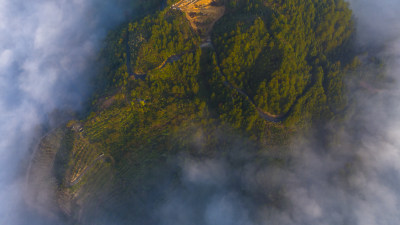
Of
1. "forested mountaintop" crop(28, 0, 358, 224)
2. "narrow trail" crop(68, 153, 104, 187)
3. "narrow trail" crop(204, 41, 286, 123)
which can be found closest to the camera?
"narrow trail" crop(68, 153, 104, 187)

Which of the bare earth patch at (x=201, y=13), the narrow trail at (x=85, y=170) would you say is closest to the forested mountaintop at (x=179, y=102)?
the narrow trail at (x=85, y=170)

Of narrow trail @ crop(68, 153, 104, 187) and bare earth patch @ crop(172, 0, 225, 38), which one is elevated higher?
bare earth patch @ crop(172, 0, 225, 38)

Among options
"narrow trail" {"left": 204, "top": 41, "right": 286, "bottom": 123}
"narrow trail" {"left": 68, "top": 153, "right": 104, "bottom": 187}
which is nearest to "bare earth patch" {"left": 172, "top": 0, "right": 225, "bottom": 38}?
"narrow trail" {"left": 204, "top": 41, "right": 286, "bottom": 123}

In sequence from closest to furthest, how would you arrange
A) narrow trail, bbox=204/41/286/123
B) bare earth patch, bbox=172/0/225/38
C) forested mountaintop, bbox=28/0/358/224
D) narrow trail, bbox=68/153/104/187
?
narrow trail, bbox=68/153/104/187 → forested mountaintop, bbox=28/0/358/224 → narrow trail, bbox=204/41/286/123 → bare earth patch, bbox=172/0/225/38

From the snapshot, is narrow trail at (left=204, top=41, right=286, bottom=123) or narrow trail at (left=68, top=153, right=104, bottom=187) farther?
narrow trail at (left=204, top=41, right=286, bottom=123)

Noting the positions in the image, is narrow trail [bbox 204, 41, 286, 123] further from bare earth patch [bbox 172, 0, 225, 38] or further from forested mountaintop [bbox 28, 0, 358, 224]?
bare earth patch [bbox 172, 0, 225, 38]

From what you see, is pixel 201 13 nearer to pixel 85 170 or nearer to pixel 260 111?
pixel 260 111

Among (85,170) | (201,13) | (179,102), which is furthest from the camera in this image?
(201,13)

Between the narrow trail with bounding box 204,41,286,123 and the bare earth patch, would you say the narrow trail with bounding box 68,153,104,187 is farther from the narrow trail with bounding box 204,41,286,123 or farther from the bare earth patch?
the bare earth patch

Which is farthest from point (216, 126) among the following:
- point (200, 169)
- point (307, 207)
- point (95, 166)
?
point (95, 166)

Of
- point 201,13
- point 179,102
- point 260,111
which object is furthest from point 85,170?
point 201,13
